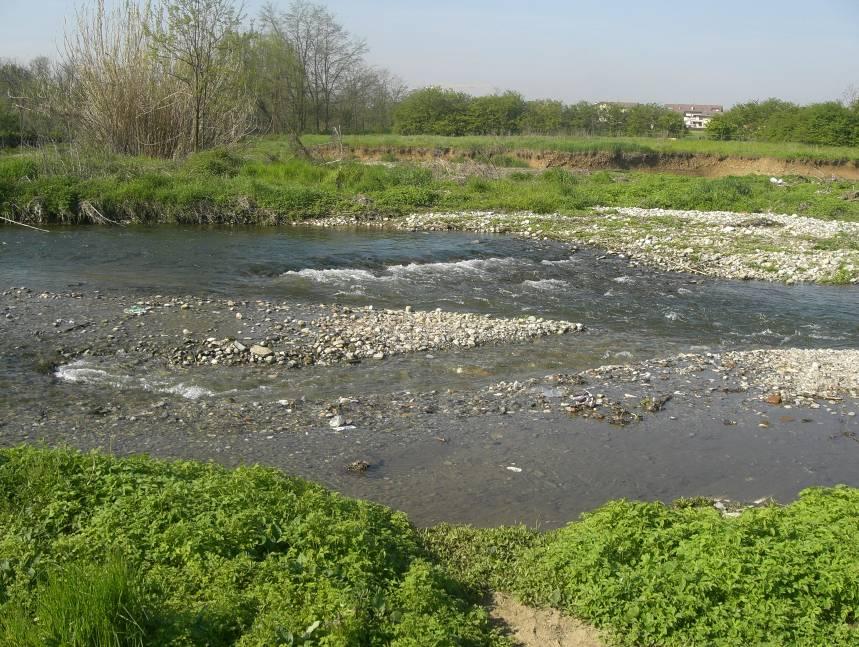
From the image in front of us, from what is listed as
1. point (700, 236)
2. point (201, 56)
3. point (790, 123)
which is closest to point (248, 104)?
point (201, 56)

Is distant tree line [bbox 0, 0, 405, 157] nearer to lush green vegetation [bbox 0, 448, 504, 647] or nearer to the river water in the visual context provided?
the river water

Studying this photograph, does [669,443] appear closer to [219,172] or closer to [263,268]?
[263,268]

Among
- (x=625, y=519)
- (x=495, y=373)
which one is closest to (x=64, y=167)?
(x=495, y=373)

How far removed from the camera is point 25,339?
424 inches

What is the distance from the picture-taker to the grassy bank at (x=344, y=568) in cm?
396

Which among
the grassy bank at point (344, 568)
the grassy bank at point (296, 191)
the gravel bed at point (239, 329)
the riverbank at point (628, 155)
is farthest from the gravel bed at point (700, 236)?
the riverbank at point (628, 155)

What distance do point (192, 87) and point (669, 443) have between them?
2569cm

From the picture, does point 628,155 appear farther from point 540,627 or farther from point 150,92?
point 540,627

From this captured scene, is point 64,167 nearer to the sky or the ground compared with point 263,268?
nearer to the sky

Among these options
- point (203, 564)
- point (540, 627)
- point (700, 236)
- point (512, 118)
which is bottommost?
point (540, 627)

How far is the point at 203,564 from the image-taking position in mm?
4480

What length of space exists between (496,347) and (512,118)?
54.3 metres

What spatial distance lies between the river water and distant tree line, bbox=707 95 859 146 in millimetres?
37562

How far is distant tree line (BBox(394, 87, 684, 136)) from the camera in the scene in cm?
5991
